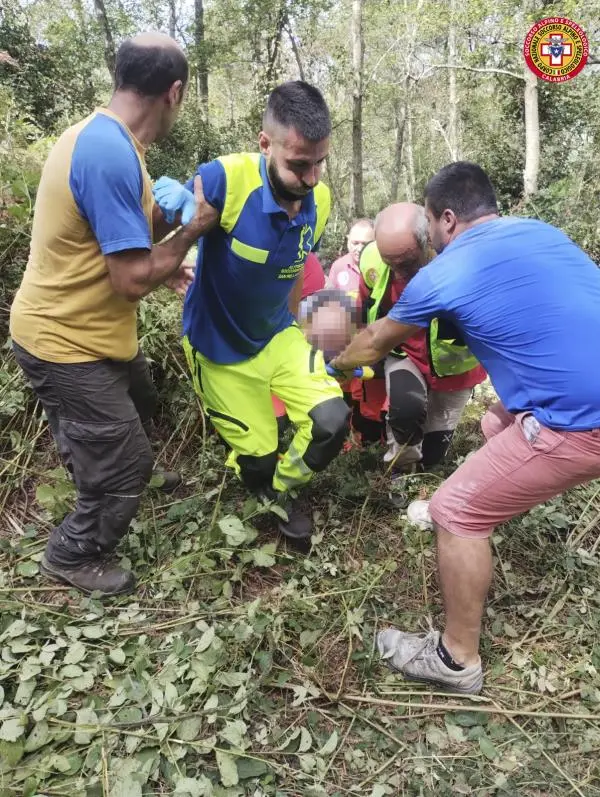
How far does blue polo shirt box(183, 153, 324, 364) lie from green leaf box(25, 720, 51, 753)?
1560 mm

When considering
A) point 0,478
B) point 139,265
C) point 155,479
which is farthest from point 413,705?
point 0,478

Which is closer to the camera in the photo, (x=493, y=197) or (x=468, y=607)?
(x=468, y=607)

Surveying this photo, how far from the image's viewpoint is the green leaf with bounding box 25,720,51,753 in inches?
67.0

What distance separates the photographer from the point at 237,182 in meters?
2.22

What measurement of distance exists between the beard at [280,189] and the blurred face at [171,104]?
0.42m

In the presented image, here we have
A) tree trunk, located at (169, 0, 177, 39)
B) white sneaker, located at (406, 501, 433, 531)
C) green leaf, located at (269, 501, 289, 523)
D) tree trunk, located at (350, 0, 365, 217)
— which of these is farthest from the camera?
tree trunk, located at (169, 0, 177, 39)

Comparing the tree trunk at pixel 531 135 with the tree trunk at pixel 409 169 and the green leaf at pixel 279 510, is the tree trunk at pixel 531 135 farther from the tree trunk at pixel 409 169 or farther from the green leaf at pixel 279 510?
the green leaf at pixel 279 510

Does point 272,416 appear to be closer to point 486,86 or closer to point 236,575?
point 236,575

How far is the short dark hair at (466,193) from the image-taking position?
2170mm

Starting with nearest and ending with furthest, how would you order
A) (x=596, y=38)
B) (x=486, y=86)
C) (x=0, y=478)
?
(x=0, y=478), (x=596, y=38), (x=486, y=86)

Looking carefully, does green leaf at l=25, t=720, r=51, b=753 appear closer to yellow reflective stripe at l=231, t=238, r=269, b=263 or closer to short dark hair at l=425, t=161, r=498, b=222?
yellow reflective stripe at l=231, t=238, r=269, b=263

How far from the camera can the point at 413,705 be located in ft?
6.55

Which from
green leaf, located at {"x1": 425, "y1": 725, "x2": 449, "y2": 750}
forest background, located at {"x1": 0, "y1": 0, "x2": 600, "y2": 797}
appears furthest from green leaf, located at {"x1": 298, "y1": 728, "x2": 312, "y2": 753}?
green leaf, located at {"x1": 425, "y1": 725, "x2": 449, "y2": 750}

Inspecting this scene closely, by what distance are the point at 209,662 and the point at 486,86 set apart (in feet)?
78.5
